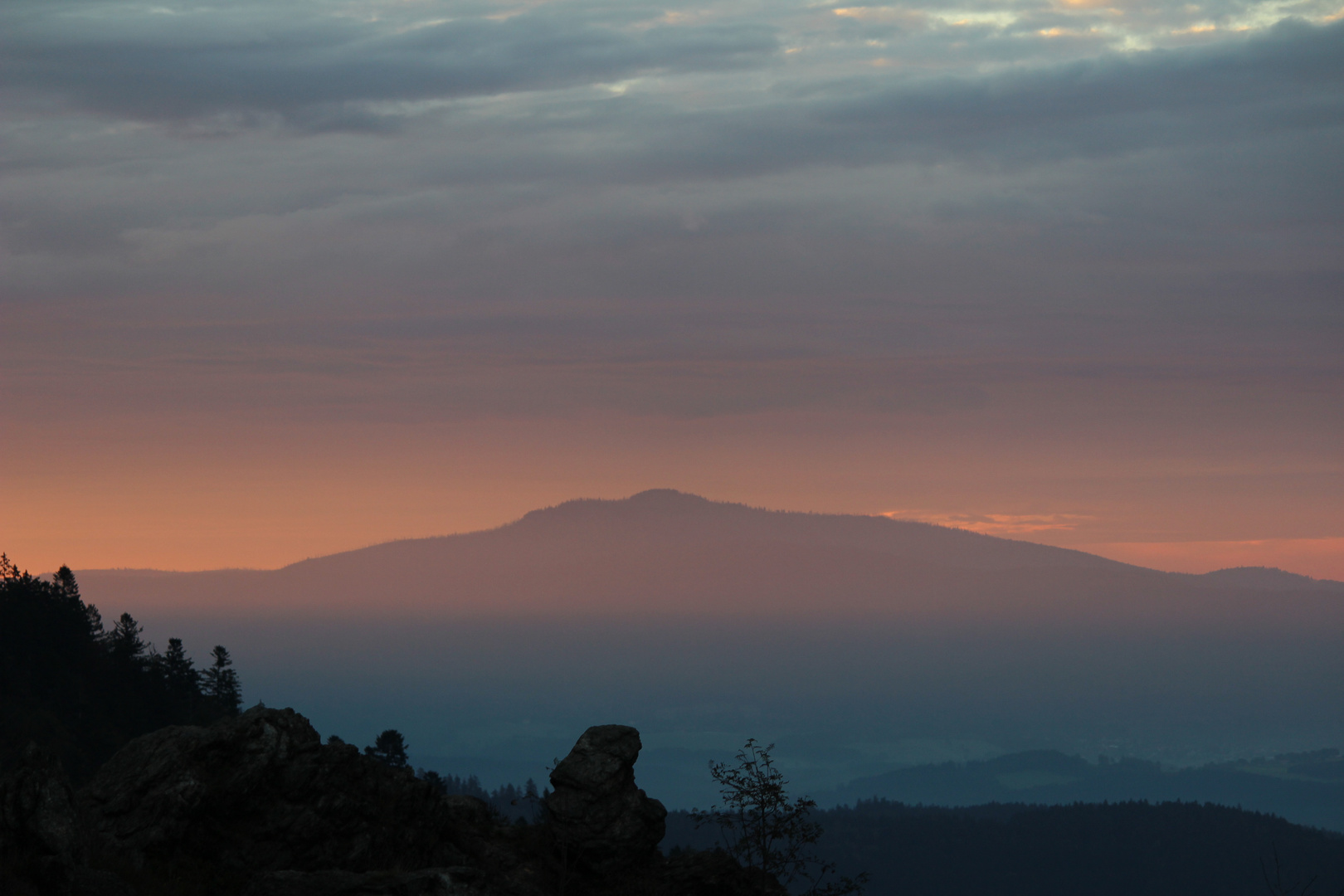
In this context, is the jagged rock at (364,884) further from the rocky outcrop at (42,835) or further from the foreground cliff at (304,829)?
the rocky outcrop at (42,835)

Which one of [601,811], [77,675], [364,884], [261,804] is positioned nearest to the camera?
[364,884]

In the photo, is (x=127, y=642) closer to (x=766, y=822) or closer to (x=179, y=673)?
(x=179, y=673)

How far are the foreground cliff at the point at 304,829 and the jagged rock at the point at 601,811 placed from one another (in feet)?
0.19

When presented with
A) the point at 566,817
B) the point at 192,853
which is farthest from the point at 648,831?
the point at 192,853

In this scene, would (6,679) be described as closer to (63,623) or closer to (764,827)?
(63,623)

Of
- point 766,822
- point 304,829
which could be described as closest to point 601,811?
point 766,822

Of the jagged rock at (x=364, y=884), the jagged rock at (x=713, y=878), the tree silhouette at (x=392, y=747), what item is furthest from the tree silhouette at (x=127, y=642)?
the jagged rock at (x=364, y=884)

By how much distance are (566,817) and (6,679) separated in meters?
97.6

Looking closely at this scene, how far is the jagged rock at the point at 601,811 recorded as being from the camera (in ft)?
134

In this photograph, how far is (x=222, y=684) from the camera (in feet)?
452

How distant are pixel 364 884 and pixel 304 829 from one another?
316 inches

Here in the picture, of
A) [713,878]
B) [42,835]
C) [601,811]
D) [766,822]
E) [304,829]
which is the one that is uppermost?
[42,835]

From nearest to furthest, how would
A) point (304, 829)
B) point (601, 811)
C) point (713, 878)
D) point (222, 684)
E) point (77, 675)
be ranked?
point (304, 829), point (713, 878), point (601, 811), point (77, 675), point (222, 684)

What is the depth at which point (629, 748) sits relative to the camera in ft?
141
